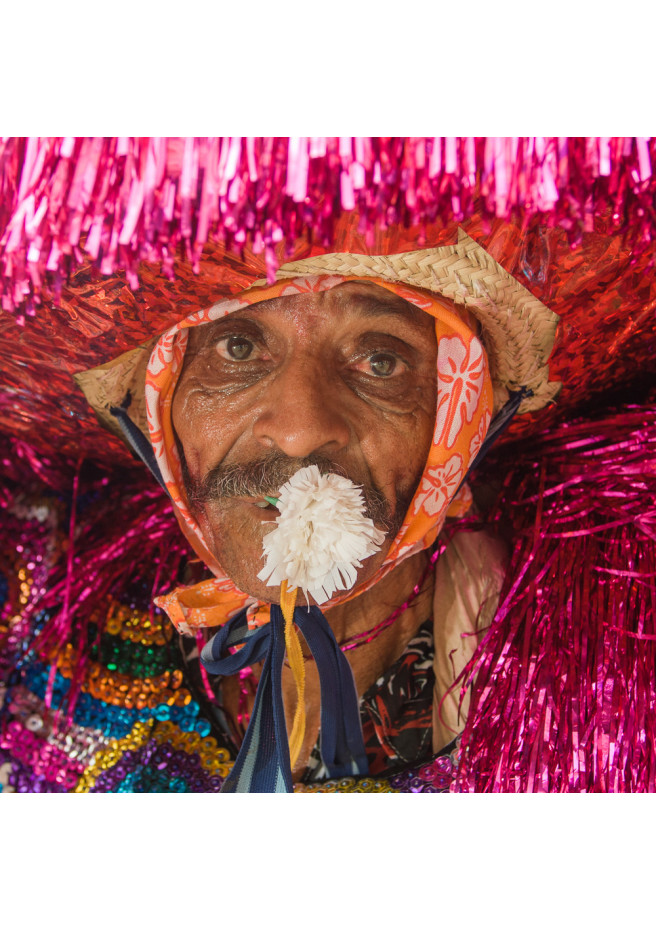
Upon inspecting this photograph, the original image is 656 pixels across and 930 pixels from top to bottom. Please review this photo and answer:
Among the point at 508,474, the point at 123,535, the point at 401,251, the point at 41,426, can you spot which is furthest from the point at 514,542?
the point at 41,426

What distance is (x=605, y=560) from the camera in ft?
3.65

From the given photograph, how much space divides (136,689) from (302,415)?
52 cm

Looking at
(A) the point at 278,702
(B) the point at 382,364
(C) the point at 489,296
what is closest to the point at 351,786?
(A) the point at 278,702

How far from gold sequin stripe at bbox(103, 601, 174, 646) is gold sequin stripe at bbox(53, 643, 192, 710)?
0.17ft

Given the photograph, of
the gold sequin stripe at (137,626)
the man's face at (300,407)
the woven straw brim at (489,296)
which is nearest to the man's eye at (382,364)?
the man's face at (300,407)

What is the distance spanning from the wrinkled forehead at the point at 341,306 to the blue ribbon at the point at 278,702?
363 millimetres

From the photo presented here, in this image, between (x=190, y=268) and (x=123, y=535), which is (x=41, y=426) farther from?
(x=190, y=268)

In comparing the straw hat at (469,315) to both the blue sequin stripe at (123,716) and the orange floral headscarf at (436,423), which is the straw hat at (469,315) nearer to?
the orange floral headscarf at (436,423)

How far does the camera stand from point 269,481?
0.99 meters

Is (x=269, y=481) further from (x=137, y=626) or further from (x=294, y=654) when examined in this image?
(x=137, y=626)

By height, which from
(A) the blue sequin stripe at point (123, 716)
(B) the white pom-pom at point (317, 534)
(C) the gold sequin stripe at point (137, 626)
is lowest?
(A) the blue sequin stripe at point (123, 716)

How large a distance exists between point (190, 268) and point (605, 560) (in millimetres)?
661

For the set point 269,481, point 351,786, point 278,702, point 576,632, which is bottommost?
point 351,786

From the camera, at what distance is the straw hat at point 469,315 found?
90 cm
